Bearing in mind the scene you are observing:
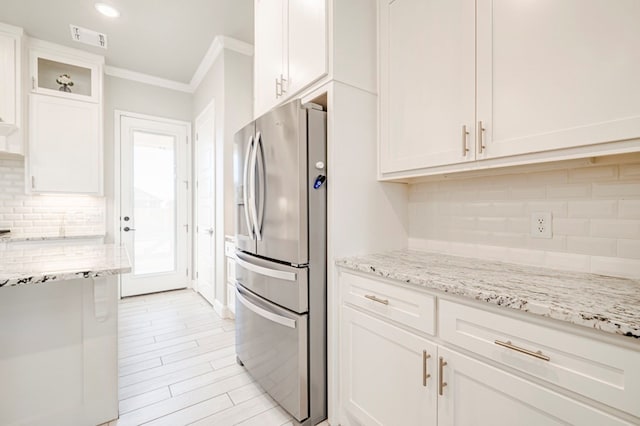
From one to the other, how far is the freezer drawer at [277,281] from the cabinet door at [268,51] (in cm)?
107

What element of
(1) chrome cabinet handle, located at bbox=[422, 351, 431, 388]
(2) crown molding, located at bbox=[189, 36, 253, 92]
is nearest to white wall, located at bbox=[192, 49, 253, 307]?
(2) crown molding, located at bbox=[189, 36, 253, 92]

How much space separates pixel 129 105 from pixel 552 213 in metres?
4.48

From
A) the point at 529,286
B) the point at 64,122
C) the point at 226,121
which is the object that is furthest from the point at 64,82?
the point at 529,286

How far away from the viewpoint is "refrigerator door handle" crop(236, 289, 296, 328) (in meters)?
1.51

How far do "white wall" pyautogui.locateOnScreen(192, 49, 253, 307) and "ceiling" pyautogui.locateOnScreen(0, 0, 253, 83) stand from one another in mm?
274

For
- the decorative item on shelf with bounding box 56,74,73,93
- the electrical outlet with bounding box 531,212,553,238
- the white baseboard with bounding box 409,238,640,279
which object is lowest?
the white baseboard with bounding box 409,238,640,279

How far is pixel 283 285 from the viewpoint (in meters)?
1.54

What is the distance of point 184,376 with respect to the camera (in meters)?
1.99

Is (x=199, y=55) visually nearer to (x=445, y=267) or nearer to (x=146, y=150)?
(x=146, y=150)

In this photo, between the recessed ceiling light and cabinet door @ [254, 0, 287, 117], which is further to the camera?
the recessed ceiling light

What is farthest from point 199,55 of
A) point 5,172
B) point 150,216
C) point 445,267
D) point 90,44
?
point 445,267

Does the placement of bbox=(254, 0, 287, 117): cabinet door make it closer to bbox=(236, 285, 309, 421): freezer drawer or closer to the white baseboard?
bbox=(236, 285, 309, 421): freezer drawer

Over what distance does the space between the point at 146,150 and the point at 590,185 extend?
4399mm

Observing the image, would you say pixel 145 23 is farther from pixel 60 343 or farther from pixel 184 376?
pixel 184 376
